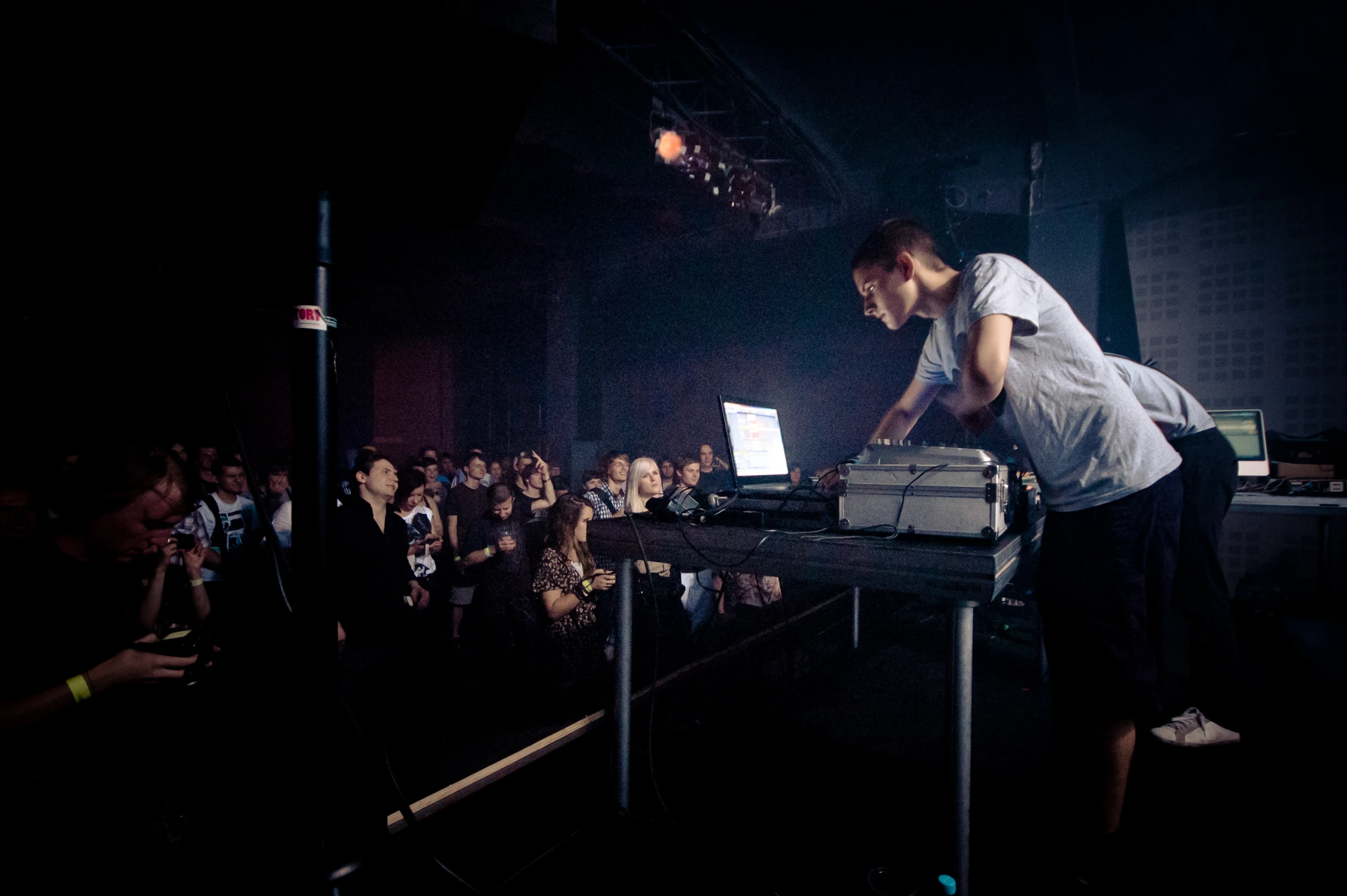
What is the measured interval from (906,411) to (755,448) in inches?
20.5

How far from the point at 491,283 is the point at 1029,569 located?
26.3 feet

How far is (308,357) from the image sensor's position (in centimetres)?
76

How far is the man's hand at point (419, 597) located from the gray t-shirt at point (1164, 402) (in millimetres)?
3171

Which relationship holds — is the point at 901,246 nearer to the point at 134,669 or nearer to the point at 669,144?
the point at 134,669

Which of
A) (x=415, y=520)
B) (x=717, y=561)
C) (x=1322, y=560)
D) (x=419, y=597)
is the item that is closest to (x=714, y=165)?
(x=415, y=520)

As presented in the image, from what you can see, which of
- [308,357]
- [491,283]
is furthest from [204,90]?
[491,283]

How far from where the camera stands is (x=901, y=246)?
5.08ft

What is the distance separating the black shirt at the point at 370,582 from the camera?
268 cm

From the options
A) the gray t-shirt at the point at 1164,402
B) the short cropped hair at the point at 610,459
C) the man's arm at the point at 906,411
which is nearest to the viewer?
the man's arm at the point at 906,411

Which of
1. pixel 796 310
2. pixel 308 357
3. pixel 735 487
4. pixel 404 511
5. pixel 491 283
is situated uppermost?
pixel 491 283

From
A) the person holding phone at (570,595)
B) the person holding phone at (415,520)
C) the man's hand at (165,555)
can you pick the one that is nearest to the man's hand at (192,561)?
the man's hand at (165,555)

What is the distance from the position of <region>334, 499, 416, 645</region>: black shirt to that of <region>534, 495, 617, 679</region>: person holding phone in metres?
0.65

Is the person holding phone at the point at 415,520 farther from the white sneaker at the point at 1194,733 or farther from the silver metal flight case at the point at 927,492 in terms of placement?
the white sneaker at the point at 1194,733

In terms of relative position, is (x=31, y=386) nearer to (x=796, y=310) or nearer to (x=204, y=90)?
(x=204, y=90)
